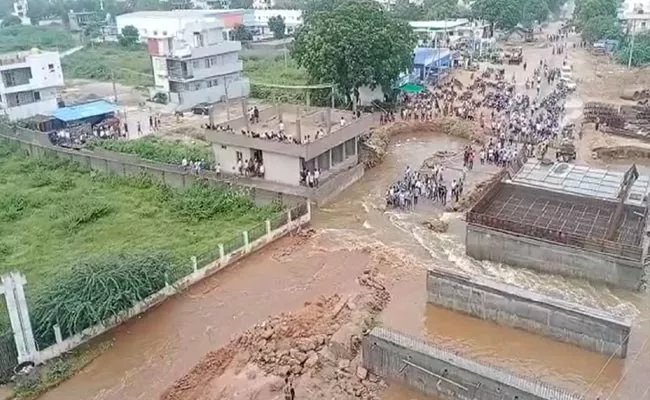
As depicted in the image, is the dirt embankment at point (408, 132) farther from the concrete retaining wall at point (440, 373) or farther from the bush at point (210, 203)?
the concrete retaining wall at point (440, 373)

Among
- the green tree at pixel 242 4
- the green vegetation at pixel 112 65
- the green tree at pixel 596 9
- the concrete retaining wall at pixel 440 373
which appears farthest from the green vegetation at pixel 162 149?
the green tree at pixel 242 4

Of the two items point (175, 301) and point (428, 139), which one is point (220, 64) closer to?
point (428, 139)

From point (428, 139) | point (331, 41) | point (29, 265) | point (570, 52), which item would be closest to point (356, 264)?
point (29, 265)

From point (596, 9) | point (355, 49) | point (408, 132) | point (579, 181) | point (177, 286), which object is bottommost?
point (177, 286)

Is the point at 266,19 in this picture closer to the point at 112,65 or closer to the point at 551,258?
A: the point at 112,65

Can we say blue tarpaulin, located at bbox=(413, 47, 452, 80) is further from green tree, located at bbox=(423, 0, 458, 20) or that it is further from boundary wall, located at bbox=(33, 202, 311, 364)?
green tree, located at bbox=(423, 0, 458, 20)

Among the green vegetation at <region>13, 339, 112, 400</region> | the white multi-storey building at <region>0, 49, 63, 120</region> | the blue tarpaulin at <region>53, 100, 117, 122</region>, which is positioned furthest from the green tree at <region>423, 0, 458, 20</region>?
the green vegetation at <region>13, 339, 112, 400</region>

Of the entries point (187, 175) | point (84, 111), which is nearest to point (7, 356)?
point (187, 175)
